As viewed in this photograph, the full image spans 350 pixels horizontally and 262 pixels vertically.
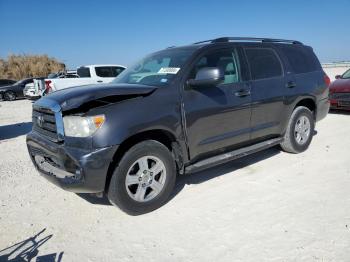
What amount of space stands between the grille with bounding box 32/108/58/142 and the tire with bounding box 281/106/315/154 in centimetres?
368

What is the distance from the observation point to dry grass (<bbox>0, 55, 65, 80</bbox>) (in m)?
41.2

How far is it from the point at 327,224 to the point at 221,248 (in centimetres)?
115

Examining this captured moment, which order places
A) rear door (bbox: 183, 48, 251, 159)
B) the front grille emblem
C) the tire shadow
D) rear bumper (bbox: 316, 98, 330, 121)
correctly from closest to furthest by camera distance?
1. the front grille emblem
2. rear door (bbox: 183, 48, 251, 159)
3. rear bumper (bbox: 316, 98, 330, 121)
4. the tire shadow

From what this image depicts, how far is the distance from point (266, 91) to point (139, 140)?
7.35 ft

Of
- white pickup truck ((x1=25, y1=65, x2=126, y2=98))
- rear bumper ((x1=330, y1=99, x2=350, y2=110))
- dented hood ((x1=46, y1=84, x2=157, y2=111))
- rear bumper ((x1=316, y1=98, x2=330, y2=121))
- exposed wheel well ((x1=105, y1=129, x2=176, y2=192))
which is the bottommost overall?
rear bumper ((x1=330, y1=99, x2=350, y2=110))

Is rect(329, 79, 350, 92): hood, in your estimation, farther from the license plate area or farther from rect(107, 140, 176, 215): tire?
rect(107, 140, 176, 215): tire

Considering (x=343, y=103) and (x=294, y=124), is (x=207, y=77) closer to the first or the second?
(x=294, y=124)

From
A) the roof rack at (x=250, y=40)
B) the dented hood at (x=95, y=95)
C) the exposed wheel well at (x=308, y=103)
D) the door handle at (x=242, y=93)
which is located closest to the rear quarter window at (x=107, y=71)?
the roof rack at (x=250, y=40)

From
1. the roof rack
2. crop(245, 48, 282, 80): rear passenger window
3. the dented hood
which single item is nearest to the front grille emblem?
the dented hood

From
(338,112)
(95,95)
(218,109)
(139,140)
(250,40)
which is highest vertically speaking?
(250,40)

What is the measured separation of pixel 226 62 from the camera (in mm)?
4500

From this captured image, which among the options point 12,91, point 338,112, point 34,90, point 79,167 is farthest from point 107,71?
point 79,167

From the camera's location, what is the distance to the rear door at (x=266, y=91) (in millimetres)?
4699

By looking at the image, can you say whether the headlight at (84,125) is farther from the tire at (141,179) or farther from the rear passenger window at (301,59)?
the rear passenger window at (301,59)
